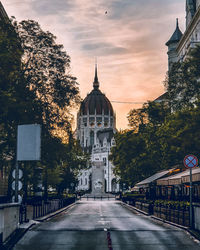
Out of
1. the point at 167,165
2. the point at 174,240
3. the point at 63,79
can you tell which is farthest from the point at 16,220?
the point at 167,165

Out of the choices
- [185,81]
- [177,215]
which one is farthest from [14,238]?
[185,81]

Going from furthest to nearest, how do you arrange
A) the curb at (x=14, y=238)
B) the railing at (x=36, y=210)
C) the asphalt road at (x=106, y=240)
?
the railing at (x=36, y=210) → the asphalt road at (x=106, y=240) → the curb at (x=14, y=238)

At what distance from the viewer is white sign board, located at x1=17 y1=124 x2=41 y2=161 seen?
21234 millimetres

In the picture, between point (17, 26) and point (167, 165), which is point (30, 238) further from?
point (167, 165)

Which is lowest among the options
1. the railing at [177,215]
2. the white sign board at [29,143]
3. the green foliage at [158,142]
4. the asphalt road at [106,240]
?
the asphalt road at [106,240]

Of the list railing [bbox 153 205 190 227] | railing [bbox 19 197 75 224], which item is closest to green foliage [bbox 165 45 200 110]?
railing [bbox 153 205 190 227]

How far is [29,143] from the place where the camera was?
21375 millimetres

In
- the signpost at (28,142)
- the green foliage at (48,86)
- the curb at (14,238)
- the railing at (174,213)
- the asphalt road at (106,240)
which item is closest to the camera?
the curb at (14,238)

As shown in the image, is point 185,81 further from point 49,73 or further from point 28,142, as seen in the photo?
point 28,142

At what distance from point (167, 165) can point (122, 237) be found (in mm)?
33395

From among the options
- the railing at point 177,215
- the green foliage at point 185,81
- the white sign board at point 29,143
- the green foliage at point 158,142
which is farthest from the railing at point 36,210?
the green foliage at point 185,81

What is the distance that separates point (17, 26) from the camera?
42.1m

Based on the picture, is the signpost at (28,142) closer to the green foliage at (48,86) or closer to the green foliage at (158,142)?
the green foliage at (48,86)

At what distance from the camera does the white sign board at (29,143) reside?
2123 cm
